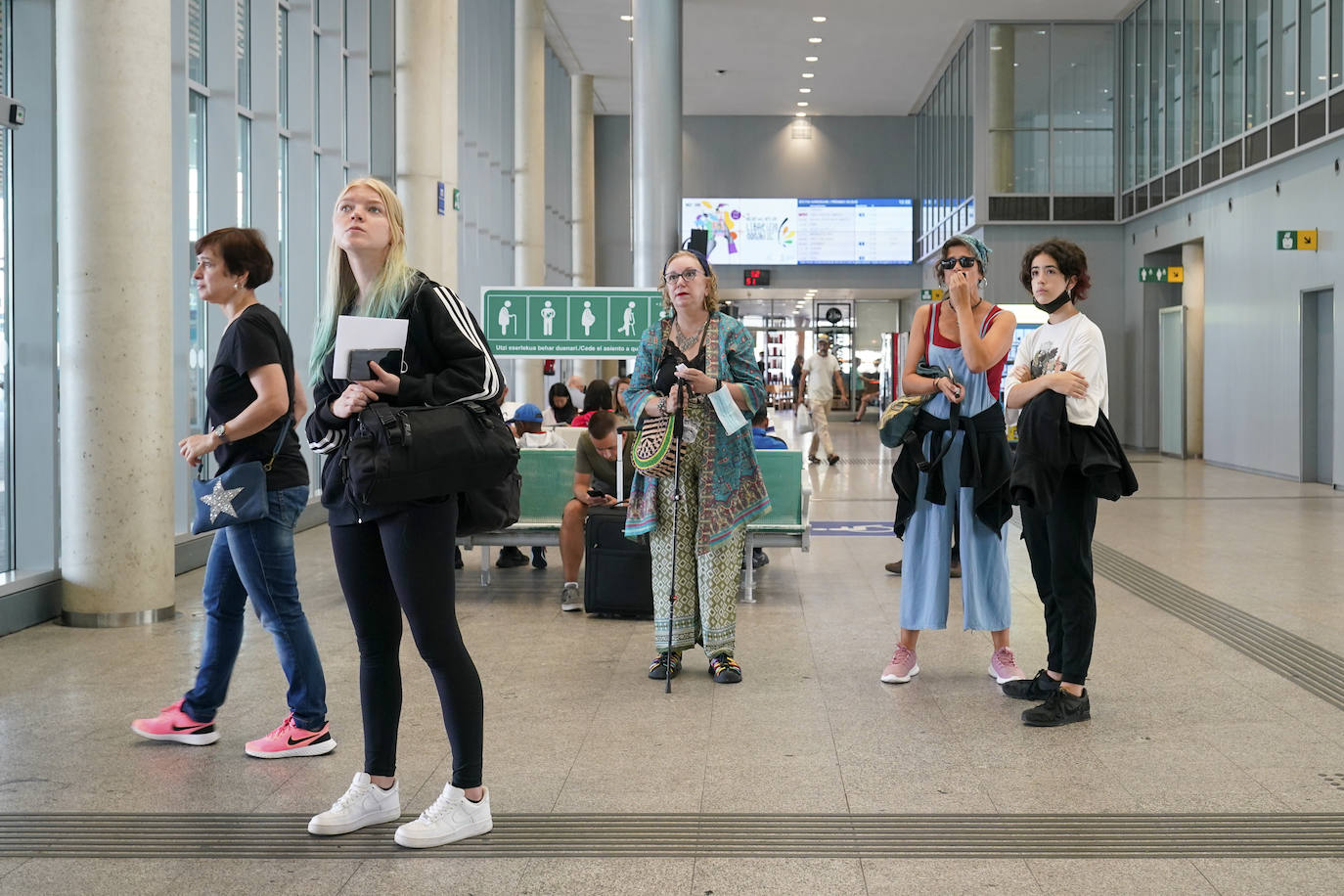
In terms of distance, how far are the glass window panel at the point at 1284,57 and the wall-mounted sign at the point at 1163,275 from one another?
4.41 metres

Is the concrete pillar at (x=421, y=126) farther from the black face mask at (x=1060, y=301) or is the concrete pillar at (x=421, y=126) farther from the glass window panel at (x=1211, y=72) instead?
the glass window panel at (x=1211, y=72)

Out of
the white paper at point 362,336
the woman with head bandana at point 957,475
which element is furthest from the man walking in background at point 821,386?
the white paper at point 362,336

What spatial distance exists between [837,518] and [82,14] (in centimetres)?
756

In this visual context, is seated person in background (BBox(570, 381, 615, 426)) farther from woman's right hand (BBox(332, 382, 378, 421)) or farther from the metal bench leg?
woman's right hand (BBox(332, 382, 378, 421))

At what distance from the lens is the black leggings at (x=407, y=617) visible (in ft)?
10.7

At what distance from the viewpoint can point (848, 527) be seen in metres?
11.2

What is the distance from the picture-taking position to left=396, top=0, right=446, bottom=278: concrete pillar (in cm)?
1216

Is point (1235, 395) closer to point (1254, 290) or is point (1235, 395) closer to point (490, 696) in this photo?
point (1254, 290)

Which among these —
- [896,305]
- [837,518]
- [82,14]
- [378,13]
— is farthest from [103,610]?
[896,305]

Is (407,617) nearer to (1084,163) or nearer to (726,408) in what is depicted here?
(726,408)

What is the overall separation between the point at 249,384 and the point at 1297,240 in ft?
46.0

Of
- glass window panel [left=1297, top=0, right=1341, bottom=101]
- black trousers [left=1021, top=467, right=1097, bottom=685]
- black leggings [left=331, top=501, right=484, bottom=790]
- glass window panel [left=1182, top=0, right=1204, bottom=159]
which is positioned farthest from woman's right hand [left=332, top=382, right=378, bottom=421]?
glass window panel [left=1182, top=0, right=1204, bottom=159]

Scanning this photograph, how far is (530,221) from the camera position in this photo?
→ 72.6ft

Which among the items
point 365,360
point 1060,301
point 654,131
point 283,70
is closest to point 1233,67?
point 654,131
